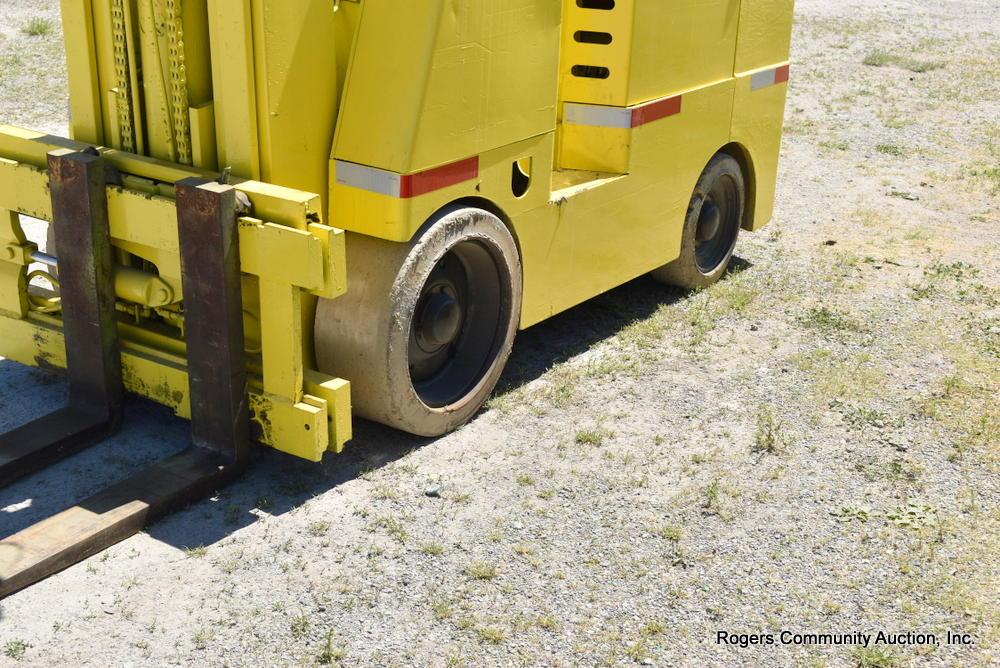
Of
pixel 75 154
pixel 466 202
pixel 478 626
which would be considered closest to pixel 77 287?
pixel 75 154

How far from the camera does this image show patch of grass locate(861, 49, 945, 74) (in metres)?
14.0

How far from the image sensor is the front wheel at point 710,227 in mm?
6977

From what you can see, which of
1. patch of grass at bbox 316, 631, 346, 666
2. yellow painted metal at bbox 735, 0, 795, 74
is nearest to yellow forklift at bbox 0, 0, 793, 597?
patch of grass at bbox 316, 631, 346, 666

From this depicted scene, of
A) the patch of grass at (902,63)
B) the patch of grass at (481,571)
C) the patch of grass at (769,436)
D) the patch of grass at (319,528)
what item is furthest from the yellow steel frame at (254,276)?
the patch of grass at (902,63)

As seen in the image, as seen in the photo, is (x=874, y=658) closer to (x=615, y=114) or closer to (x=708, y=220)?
(x=615, y=114)

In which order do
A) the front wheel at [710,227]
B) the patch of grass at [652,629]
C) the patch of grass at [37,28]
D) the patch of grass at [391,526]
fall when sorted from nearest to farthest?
the patch of grass at [652,629] < the patch of grass at [391,526] < the front wheel at [710,227] < the patch of grass at [37,28]

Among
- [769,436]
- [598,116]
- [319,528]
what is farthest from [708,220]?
[319,528]

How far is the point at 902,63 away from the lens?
1416 centimetres

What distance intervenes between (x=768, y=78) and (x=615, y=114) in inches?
60.6

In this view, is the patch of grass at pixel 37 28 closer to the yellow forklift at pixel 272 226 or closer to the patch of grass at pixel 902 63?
the yellow forklift at pixel 272 226

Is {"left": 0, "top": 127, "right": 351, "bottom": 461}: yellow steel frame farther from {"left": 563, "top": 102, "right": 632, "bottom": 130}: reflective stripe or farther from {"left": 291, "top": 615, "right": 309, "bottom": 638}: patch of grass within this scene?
{"left": 563, "top": 102, "right": 632, "bottom": 130}: reflective stripe

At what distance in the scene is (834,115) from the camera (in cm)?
1195

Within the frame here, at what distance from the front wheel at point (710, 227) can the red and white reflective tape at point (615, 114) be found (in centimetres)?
81

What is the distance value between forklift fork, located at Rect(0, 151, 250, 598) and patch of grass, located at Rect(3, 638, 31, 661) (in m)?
0.27
